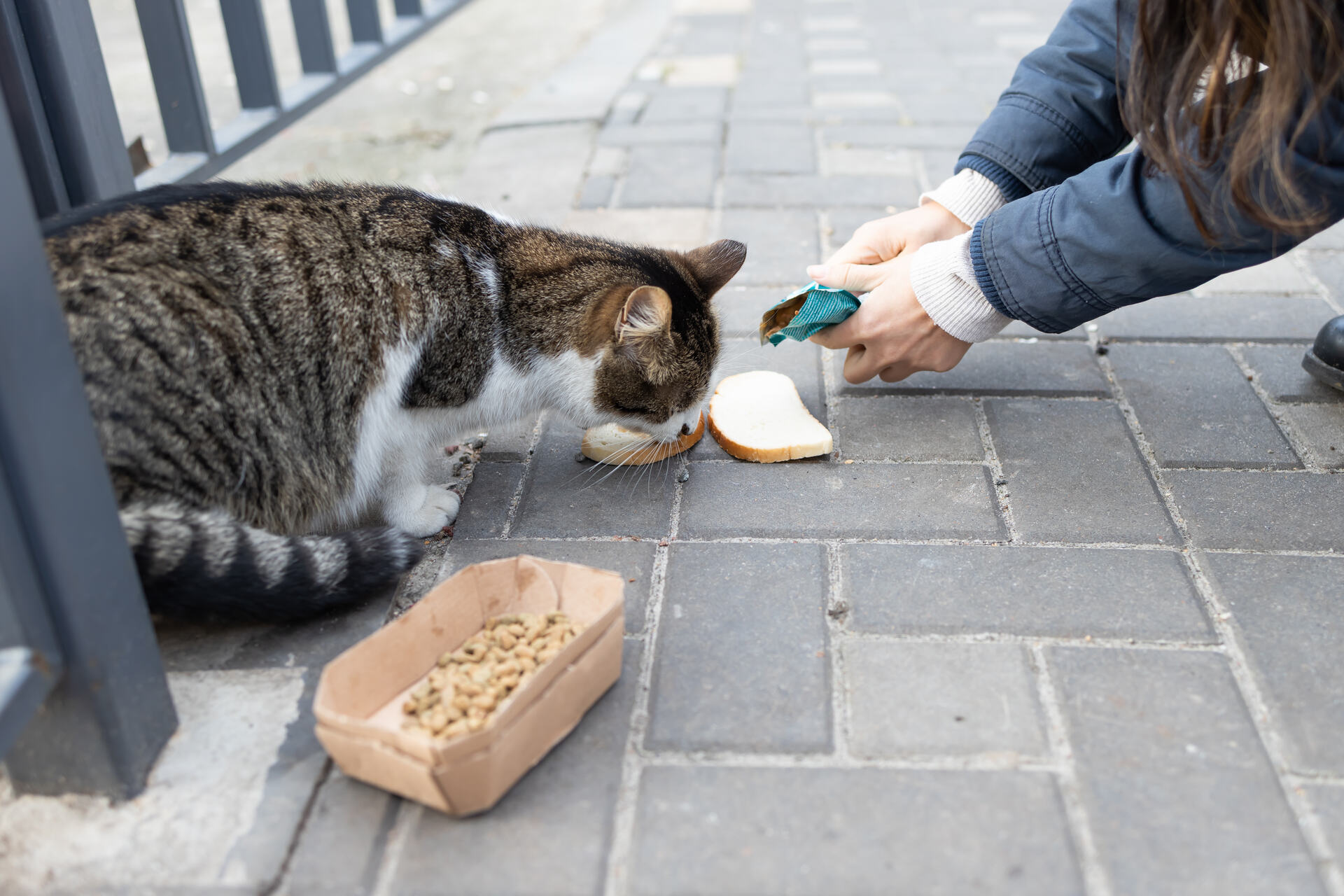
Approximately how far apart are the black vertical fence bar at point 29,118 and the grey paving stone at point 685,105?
277cm

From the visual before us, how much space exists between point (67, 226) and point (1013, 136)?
2189 millimetres

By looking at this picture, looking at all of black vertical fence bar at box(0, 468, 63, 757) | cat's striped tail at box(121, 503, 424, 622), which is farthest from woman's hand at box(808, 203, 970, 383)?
black vertical fence bar at box(0, 468, 63, 757)

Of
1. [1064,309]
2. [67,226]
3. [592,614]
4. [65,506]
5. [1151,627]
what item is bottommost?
[1151,627]

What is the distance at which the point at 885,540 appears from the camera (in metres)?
2.16

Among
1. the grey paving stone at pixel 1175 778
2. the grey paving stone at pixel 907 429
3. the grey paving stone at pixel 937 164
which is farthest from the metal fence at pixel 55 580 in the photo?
the grey paving stone at pixel 937 164

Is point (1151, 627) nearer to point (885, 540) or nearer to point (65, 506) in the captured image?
point (885, 540)

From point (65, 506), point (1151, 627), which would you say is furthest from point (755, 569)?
point (65, 506)

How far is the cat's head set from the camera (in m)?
2.17

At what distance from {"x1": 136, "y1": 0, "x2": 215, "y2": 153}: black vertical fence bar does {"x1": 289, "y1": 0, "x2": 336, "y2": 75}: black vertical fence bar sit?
1.14 metres

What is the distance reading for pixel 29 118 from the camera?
2.34 m

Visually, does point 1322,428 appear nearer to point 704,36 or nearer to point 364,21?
point 364,21

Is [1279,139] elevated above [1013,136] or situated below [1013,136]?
above

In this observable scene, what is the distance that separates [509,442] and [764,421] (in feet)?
2.22

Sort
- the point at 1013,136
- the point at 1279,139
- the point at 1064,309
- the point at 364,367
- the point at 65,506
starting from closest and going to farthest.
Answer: the point at 65,506 → the point at 1279,139 → the point at 364,367 → the point at 1064,309 → the point at 1013,136
